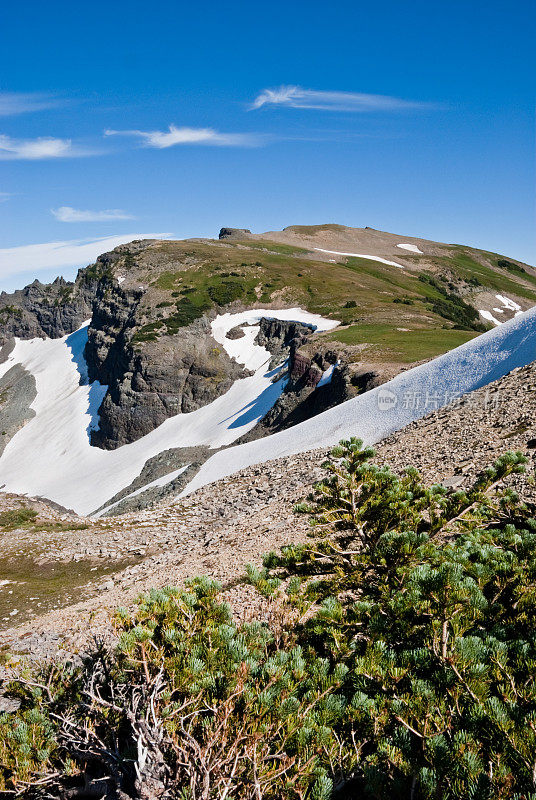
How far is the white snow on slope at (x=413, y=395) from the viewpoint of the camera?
2648 cm

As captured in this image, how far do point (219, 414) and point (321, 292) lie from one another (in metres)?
40.3

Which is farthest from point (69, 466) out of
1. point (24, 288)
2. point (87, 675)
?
point (24, 288)

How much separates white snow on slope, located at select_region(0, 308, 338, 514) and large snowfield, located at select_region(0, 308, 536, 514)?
209 mm

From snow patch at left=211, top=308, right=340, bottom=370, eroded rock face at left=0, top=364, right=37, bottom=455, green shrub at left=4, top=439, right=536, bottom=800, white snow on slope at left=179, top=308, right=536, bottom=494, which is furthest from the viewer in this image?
eroded rock face at left=0, top=364, right=37, bottom=455

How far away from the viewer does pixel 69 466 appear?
68625 millimetres

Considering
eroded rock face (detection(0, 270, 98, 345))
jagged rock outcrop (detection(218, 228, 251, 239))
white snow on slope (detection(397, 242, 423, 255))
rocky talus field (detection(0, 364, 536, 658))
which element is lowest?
rocky talus field (detection(0, 364, 536, 658))

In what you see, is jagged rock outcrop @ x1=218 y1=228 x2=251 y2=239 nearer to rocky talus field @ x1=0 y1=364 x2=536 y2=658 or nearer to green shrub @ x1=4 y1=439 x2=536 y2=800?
rocky talus field @ x1=0 y1=364 x2=536 y2=658

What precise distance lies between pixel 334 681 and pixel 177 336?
76.2 meters

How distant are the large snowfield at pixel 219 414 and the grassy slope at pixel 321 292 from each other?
587 cm

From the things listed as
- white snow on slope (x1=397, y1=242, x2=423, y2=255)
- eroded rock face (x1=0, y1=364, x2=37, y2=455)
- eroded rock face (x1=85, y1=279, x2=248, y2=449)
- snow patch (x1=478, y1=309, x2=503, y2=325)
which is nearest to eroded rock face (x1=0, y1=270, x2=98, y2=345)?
eroded rock face (x1=0, y1=364, x2=37, y2=455)

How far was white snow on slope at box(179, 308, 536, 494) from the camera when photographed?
26.5 metres

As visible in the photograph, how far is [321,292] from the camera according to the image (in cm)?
9119

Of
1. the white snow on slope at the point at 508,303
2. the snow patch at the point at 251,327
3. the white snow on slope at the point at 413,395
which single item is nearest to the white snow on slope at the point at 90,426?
the snow patch at the point at 251,327

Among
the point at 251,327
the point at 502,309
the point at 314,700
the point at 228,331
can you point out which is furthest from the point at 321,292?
the point at 314,700
